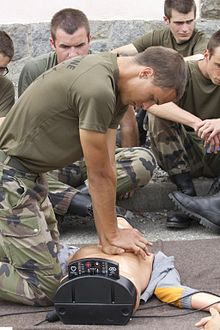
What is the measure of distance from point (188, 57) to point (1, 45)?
4.08 feet

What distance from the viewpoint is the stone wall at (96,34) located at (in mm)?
6250

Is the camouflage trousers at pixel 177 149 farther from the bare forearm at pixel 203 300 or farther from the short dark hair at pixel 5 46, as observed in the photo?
the bare forearm at pixel 203 300

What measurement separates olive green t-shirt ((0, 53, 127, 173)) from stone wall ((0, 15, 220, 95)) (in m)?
3.16

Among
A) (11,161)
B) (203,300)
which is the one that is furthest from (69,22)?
(203,300)

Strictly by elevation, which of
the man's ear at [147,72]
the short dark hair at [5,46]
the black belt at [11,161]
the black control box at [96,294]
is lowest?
the black control box at [96,294]

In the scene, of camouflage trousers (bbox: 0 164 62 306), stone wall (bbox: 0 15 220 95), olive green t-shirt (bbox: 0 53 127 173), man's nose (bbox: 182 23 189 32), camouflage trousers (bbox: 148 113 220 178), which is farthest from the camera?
stone wall (bbox: 0 15 220 95)

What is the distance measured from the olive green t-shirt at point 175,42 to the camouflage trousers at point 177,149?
0.77 m

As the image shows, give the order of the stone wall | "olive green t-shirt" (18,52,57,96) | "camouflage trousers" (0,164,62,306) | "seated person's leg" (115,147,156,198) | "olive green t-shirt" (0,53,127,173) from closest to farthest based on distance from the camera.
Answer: "olive green t-shirt" (0,53,127,173) < "camouflage trousers" (0,164,62,306) < "seated person's leg" (115,147,156,198) < "olive green t-shirt" (18,52,57,96) < the stone wall

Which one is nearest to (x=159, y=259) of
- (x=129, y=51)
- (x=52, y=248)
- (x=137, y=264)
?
(x=137, y=264)

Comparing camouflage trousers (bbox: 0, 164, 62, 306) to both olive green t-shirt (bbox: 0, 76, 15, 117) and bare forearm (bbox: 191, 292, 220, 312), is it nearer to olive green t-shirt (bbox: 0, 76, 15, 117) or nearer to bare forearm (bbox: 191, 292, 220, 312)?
bare forearm (bbox: 191, 292, 220, 312)

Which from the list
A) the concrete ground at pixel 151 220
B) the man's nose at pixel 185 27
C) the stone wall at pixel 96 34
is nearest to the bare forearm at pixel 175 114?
the concrete ground at pixel 151 220

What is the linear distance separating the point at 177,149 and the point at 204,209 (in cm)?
44

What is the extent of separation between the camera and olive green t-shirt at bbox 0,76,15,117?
4.67 m

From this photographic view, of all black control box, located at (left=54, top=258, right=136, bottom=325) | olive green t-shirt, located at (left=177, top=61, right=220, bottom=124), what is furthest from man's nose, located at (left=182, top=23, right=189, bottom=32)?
black control box, located at (left=54, top=258, right=136, bottom=325)
